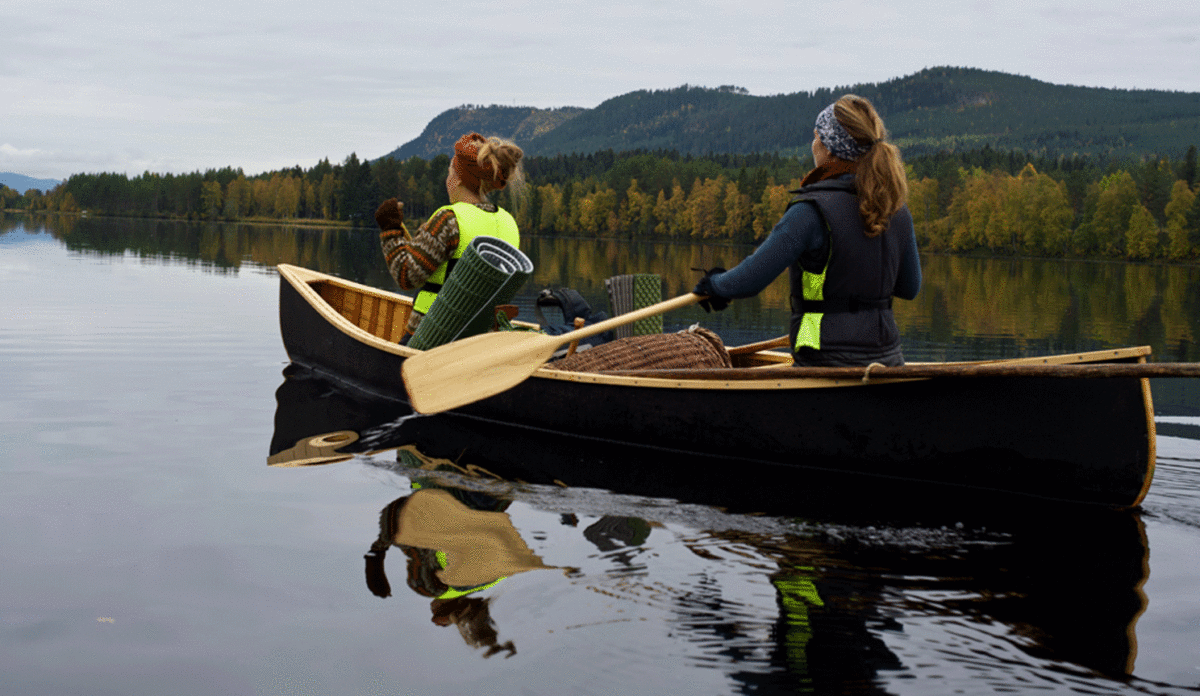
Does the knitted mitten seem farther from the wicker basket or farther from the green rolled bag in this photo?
the wicker basket

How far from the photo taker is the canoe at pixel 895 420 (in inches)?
185

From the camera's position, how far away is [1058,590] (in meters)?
4.11

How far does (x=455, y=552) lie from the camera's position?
4.44 metres

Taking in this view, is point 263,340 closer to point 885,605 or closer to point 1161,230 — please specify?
point 885,605

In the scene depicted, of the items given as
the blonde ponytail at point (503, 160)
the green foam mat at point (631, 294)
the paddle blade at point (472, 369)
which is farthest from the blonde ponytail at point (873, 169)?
the green foam mat at point (631, 294)

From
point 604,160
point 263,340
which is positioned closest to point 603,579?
point 263,340

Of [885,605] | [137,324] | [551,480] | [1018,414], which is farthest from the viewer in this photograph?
[137,324]

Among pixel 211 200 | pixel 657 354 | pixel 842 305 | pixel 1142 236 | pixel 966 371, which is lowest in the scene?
pixel 657 354

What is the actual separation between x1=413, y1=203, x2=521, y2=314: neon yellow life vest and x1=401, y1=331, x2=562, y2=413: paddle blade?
88cm

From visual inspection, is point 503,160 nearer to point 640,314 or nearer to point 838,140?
point 640,314

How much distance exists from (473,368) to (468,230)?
1.26 metres

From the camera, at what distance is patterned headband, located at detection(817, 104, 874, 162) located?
16.6 ft

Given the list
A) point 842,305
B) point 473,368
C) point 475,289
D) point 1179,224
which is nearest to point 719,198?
point 1179,224

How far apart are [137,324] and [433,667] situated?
456 inches
